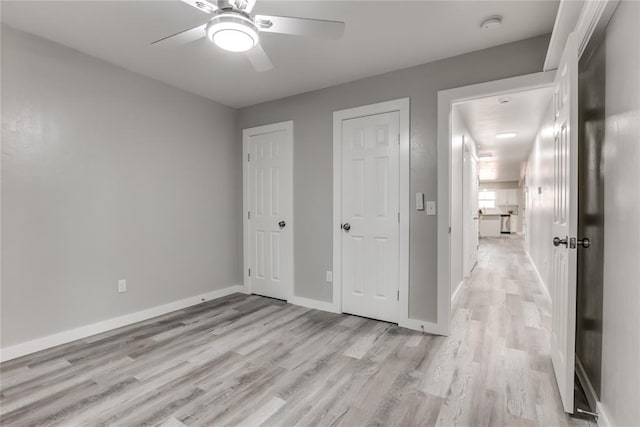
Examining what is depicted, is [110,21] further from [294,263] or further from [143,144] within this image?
[294,263]

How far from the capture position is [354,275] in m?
3.33

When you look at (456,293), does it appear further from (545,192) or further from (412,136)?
(412,136)

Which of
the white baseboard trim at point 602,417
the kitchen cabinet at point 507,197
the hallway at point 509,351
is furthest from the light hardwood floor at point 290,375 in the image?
the kitchen cabinet at point 507,197

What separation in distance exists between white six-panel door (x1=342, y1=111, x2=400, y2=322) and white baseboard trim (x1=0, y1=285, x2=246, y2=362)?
182cm

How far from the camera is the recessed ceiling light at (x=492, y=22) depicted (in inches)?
85.1

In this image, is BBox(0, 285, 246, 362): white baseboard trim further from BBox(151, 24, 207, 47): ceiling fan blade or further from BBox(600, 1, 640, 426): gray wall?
BBox(600, 1, 640, 426): gray wall

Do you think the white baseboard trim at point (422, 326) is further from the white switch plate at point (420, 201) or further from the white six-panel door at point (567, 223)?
the white switch plate at point (420, 201)

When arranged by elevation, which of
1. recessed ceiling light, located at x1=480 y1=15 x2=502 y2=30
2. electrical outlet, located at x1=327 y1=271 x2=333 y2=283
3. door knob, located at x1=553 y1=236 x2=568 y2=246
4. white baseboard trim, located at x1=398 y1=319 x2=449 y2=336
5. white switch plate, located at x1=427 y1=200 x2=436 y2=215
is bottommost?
white baseboard trim, located at x1=398 y1=319 x2=449 y2=336

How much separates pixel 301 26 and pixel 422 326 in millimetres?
2630

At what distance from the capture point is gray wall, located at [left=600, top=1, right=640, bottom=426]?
130 centimetres

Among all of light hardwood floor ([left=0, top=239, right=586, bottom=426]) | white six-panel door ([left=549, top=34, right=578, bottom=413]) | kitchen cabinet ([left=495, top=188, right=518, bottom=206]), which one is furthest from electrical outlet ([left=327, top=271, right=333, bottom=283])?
kitchen cabinet ([left=495, top=188, right=518, bottom=206])

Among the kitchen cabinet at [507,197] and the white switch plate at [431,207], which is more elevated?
the kitchen cabinet at [507,197]

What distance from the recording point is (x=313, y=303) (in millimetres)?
3592

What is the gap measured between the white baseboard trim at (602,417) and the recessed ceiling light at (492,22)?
8.01 ft
